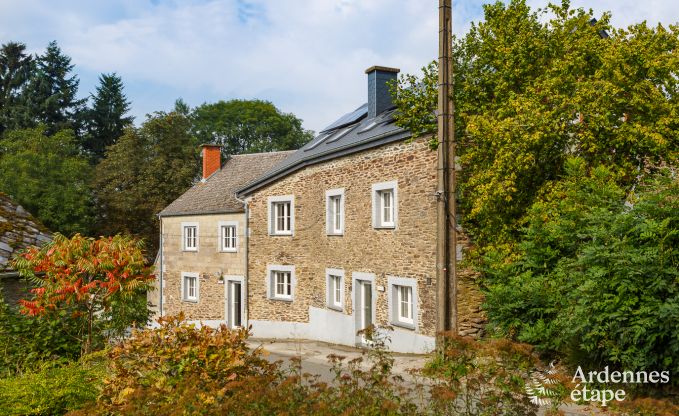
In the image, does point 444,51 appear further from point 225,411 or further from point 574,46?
point 225,411

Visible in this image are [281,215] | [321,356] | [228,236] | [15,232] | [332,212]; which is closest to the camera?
A: [15,232]

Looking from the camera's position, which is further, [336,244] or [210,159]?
[210,159]

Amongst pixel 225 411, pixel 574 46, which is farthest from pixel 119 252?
pixel 574 46

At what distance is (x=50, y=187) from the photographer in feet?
129

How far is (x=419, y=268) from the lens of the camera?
1608 cm

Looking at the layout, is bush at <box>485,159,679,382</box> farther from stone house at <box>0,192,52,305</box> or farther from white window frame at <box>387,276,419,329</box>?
stone house at <box>0,192,52,305</box>

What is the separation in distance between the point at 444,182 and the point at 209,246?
16717 millimetres

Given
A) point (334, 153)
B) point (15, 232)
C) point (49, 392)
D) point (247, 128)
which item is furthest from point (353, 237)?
point (247, 128)

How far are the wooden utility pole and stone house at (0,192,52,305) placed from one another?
7.30 metres

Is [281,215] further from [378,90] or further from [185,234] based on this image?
[185,234]

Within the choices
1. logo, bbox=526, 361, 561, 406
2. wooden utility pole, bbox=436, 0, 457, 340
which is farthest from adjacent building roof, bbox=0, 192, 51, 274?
logo, bbox=526, 361, 561, 406

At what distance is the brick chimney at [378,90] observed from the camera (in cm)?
2197

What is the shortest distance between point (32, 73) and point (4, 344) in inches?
1957

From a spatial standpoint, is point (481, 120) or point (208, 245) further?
point (208, 245)
